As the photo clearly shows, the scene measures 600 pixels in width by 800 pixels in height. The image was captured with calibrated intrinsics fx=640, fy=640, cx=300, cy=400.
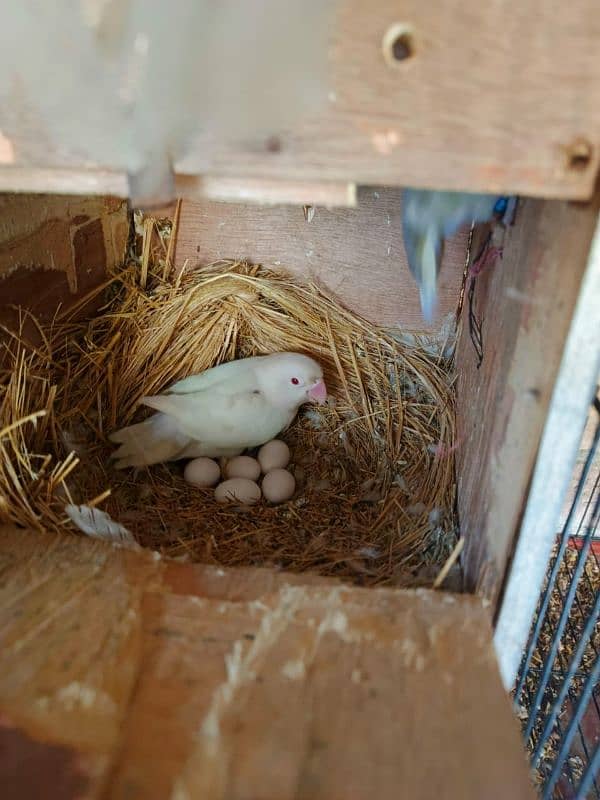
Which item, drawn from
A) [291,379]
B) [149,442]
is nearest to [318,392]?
[291,379]

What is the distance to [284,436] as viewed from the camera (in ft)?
5.56

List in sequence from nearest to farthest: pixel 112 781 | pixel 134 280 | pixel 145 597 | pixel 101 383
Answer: pixel 112 781, pixel 145 597, pixel 101 383, pixel 134 280

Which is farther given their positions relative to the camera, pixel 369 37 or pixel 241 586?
pixel 241 586

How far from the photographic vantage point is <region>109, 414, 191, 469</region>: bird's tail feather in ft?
4.83

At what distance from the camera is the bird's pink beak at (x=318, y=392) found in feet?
5.05

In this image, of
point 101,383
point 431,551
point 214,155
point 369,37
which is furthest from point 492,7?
point 101,383

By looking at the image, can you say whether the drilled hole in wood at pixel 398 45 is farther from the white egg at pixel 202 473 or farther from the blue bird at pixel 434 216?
the white egg at pixel 202 473

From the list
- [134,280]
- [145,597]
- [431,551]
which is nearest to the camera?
[145,597]

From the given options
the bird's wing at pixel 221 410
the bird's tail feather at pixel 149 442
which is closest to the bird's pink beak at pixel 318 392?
the bird's wing at pixel 221 410

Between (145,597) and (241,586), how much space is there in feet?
0.41

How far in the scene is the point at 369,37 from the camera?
63 centimetres

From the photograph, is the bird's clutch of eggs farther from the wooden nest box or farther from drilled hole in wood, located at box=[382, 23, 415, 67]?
drilled hole in wood, located at box=[382, 23, 415, 67]

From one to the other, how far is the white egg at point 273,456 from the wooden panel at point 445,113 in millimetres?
918

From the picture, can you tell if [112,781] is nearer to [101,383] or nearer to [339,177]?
[339,177]
